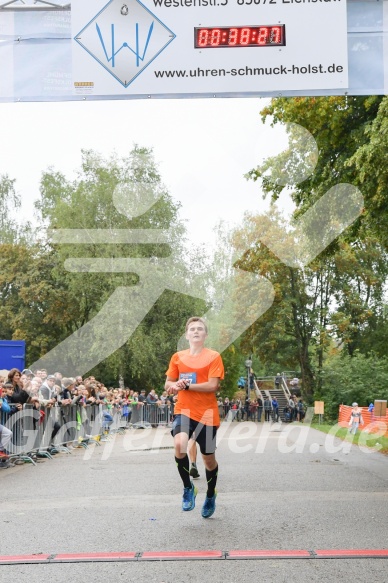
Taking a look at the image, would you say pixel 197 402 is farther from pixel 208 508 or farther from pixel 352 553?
pixel 352 553

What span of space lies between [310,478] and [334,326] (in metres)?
40.0

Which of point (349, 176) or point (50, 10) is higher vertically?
point (50, 10)

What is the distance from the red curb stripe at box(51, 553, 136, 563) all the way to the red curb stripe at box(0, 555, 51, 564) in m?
0.09

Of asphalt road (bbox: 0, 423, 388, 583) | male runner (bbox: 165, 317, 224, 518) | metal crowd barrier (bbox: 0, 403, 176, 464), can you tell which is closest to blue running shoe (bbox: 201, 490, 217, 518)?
male runner (bbox: 165, 317, 224, 518)

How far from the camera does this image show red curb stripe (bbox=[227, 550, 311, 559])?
6.52 meters

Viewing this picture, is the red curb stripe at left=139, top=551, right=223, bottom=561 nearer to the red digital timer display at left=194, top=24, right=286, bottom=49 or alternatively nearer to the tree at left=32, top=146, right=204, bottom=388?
the red digital timer display at left=194, top=24, right=286, bottom=49

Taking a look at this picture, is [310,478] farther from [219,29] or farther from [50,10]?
[50,10]

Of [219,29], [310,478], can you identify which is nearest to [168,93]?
[219,29]

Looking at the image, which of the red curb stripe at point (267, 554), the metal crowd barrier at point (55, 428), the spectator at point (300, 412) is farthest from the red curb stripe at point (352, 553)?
the spectator at point (300, 412)

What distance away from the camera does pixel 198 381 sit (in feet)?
27.5

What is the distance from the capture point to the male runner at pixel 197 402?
8352 millimetres

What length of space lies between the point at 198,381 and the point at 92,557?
87.3 inches

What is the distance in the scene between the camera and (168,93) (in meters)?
10.5

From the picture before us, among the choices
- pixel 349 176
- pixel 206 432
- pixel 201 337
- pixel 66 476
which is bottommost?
pixel 66 476
